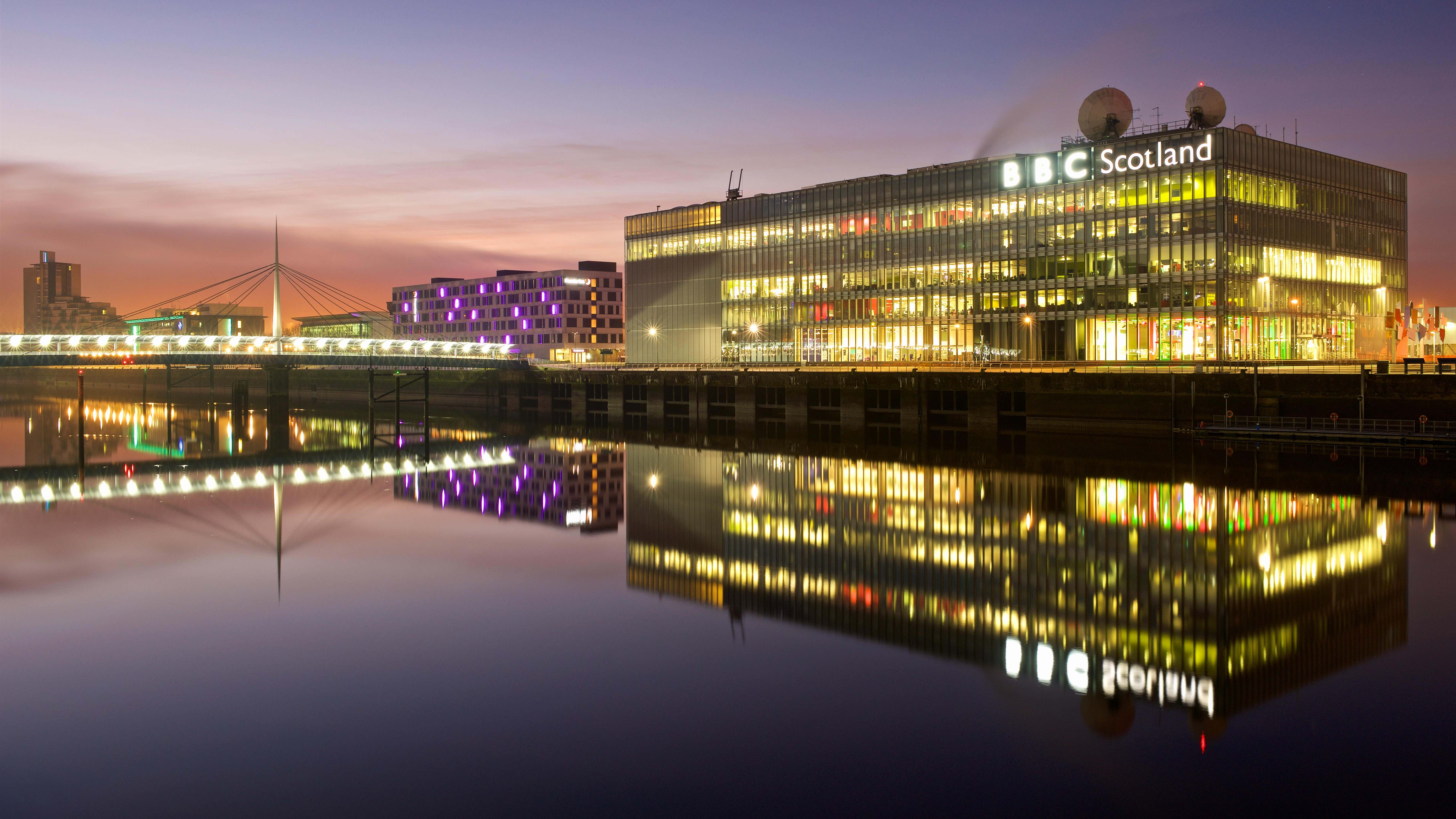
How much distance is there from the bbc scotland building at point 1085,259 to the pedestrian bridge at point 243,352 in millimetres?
29977

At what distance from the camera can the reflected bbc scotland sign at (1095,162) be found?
77.8 metres

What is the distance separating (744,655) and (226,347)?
83.2m

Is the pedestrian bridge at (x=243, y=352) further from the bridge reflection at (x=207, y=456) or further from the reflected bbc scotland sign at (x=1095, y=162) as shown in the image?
the reflected bbc scotland sign at (x=1095, y=162)

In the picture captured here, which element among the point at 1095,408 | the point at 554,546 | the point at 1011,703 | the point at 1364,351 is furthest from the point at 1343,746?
the point at 1364,351

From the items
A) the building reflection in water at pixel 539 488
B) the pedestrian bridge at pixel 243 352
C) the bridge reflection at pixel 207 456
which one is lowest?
the building reflection in water at pixel 539 488

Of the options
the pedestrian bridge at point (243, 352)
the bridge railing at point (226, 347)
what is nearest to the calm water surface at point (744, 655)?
the pedestrian bridge at point (243, 352)

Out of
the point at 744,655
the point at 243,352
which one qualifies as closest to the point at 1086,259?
the point at 243,352

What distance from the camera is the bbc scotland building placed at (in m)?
78.5

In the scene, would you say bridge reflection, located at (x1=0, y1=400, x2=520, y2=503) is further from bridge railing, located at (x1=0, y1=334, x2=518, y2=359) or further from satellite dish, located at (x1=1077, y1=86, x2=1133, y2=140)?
satellite dish, located at (x1=1077, y1=86, x2=1133, y2=140)

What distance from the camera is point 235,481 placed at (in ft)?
142

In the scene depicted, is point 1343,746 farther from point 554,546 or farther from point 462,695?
point 554,546

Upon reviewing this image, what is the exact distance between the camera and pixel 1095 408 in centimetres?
5319

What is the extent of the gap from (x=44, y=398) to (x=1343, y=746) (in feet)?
540

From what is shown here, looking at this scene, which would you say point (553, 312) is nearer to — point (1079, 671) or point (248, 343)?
point (248, 343)
